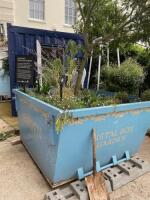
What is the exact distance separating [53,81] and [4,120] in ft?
6.71

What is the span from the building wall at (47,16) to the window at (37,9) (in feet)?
0.82

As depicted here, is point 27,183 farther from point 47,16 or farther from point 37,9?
point 37,9

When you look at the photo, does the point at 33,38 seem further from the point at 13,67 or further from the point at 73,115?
the point at 73,115

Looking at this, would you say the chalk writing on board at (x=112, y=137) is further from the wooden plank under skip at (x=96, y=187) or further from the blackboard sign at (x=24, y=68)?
the blackboard sign at (x=24, y=68)

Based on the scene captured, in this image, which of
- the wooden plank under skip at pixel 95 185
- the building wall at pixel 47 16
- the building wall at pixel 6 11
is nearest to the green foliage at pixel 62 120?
the wooden plank under skip at pixel 95 185

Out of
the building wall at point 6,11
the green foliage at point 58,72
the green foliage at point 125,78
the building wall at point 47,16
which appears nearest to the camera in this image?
the green foliage at point 58,72

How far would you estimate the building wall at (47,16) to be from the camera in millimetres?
10562

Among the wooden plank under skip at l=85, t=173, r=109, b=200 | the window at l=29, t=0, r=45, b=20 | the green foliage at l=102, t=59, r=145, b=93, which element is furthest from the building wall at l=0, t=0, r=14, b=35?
the wooden plank under skip at l=85, t=173, r=109, b=200

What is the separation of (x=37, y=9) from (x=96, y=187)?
11.3m

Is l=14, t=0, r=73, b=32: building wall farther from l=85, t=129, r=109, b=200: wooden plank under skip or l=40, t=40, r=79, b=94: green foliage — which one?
l=85, t=129, r=109, b=200: wooden plank under skip

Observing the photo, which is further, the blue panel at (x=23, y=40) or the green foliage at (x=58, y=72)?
the blue panel at (x=23, y=40)

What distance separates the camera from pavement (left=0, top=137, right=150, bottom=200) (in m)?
2.02

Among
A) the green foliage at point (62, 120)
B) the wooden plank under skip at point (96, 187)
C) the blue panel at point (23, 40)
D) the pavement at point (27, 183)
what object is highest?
the blue panel at point (23, 40)

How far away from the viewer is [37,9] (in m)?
11.2
